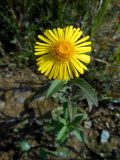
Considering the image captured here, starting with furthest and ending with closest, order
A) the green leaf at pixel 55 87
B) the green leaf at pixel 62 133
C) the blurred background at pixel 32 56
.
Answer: the blurred background at pixel 32 56
the green leaf at pixel 62 133
the green leaf at pixel 55 87

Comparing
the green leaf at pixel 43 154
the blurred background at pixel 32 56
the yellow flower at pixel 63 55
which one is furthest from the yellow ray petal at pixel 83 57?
the green leaf at pixel 43 154

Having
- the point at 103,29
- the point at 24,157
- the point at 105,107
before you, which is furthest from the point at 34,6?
the point at 24,157

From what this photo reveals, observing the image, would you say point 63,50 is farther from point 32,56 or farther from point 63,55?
point 32,56

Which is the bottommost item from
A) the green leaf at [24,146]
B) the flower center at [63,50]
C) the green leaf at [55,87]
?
the green leaf at [24,146]

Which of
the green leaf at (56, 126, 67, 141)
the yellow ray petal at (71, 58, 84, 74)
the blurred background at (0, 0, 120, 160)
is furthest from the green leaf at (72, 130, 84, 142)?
the yellow ray petal at (71, 58, 84, 74)

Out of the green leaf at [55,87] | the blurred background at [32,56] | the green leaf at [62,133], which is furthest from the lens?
the blurred background at [32,56]

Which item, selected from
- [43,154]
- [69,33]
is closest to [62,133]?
[43,154]

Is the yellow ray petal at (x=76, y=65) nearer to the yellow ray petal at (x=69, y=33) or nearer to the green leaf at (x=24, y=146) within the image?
the yellow ray petal at (x=69, y=33)

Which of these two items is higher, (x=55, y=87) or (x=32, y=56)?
(x=32, y=56)
